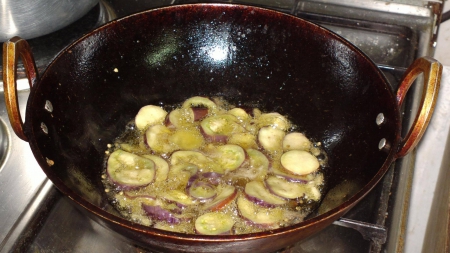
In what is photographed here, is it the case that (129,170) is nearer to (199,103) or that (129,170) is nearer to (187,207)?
(187,207)

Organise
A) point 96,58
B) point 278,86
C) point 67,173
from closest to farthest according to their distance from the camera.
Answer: point 67,173
point 96,58
point 278,86

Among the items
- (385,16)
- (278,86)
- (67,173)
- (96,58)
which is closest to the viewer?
(67,173)

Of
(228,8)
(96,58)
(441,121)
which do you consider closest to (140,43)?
(96,58)

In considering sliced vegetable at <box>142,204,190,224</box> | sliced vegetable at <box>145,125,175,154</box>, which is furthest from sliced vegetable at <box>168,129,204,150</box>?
sliced vegetable at <box>142,204,190,224</box>

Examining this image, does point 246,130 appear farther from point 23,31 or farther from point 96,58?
point 23,31

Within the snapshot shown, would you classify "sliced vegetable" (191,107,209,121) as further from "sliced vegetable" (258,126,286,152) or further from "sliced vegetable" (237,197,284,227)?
"sliced vegetable" (237,197,284,227)

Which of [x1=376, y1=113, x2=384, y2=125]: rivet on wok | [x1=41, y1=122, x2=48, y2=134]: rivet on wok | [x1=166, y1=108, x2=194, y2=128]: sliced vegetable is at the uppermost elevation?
[x1=376, y1=113, x2=384, y2=125]: rivet on wok
